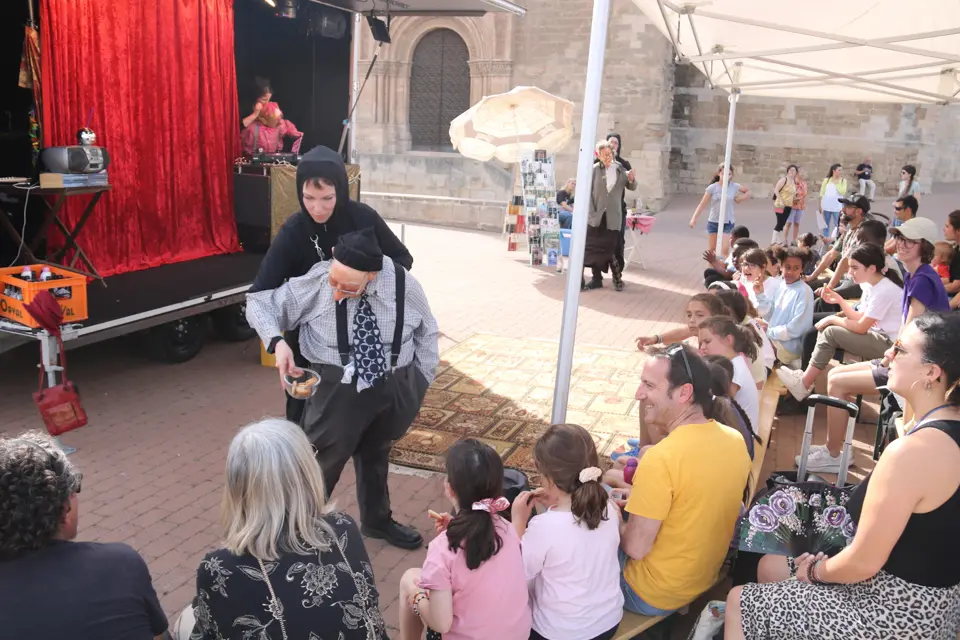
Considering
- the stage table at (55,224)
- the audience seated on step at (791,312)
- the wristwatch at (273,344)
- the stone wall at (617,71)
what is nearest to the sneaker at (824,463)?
the audience seated on step at (791,312)

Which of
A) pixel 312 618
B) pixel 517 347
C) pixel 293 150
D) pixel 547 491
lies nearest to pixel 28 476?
pixel 312 618

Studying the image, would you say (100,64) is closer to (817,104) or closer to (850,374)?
(850,374)

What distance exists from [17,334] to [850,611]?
5089mm

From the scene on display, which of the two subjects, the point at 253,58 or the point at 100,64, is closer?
the point at 100,64

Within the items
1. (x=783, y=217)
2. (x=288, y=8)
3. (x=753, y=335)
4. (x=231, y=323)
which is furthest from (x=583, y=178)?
(x=783, y=217)

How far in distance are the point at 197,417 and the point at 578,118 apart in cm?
1613

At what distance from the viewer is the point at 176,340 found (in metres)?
6.75

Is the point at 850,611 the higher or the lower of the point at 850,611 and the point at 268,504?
the lower

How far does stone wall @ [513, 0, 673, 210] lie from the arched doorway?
1497 mm

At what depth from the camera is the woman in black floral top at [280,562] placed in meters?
2.00

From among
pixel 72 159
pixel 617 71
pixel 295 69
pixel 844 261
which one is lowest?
pixel 844 261

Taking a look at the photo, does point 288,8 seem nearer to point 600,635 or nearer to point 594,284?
point 594,284

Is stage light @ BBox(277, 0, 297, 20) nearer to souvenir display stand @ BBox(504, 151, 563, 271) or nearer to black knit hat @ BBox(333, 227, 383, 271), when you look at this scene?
souvenir display stand @ BBox(504, 151, 563, 271)

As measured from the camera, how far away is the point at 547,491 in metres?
2.66
